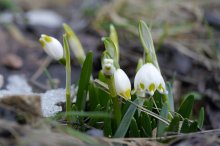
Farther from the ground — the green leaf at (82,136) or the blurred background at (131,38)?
the blurred background at (131,38)

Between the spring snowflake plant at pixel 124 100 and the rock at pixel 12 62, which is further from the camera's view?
the rock at pixel 12 62

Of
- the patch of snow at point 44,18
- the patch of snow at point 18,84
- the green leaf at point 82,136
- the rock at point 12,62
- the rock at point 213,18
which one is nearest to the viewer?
the green leaf at point 82,136

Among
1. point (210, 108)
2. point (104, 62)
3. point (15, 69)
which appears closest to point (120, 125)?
point (104, 62)

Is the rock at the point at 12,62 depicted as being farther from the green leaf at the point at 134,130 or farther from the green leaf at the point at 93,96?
the green leaf at the point at 134,130

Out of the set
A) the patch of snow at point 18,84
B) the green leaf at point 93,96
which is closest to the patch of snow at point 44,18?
the patch of snow at point 18,84

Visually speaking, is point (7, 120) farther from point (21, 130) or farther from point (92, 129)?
point (92, 129)

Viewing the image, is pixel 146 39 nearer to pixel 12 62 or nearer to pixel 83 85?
pixel 83 85

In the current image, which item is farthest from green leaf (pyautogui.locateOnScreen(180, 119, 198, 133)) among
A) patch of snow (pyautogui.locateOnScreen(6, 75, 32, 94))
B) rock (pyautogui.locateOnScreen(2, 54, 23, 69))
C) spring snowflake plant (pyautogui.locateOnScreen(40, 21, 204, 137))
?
rock (pyautogui.locateOnScreen(2, 54, 23, 69))
